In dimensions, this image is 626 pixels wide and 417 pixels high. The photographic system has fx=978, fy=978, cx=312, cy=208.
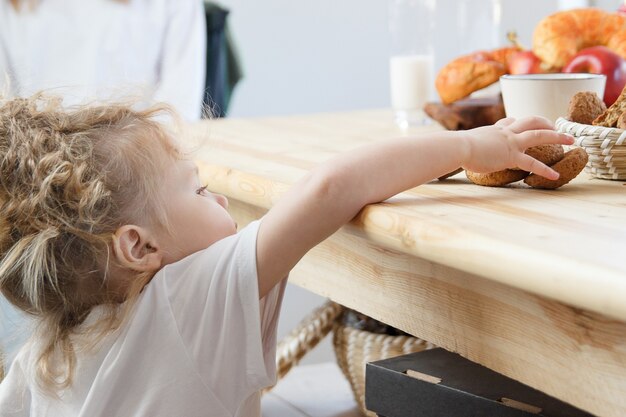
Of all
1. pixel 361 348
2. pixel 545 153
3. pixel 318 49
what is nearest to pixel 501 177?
pixel 545 153

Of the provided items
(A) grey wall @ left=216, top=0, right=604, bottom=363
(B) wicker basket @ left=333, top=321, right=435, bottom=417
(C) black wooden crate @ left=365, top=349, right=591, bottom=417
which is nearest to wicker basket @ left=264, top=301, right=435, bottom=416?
(B) wicker basket @ left=333, top=321, right=435, bottom=417

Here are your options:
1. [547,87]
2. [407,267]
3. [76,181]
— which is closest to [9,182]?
[76,181]

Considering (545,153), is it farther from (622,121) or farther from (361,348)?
(361,348)

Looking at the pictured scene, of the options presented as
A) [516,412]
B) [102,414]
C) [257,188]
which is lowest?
[516,412]

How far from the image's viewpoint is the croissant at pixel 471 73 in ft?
4.15

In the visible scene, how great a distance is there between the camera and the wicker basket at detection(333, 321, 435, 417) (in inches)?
55.1

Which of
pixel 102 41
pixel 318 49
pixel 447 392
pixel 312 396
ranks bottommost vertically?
pixel 312 396

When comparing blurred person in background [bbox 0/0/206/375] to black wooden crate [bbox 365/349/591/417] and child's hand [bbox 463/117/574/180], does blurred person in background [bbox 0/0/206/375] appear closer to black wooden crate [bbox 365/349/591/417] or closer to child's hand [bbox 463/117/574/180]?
black wooden crate [bbox 365/349/591/417]

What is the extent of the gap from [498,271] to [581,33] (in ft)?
2.15

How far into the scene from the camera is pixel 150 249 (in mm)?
867

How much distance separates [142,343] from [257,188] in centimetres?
22

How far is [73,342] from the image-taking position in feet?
2.86

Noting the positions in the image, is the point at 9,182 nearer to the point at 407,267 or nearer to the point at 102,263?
the point at 102,263

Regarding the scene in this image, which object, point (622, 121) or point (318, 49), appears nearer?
point (622, 121)
